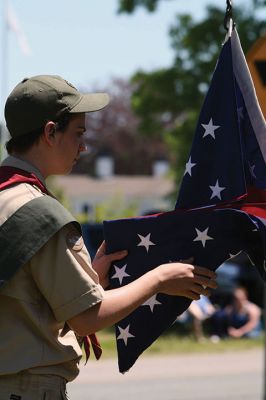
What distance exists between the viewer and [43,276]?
3389 millimetres

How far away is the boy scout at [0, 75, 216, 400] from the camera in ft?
11.1

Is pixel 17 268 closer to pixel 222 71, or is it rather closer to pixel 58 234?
pixel 58 234

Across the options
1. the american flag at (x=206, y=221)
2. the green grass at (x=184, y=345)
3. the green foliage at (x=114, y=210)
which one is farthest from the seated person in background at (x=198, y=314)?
the green foliage at (x=114, y=210)

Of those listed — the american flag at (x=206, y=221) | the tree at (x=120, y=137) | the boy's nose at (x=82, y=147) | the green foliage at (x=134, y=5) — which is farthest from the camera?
the tree at (x=120, y=137)

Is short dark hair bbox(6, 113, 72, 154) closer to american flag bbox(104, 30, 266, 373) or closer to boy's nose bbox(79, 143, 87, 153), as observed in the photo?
boy's nose bbox(79, 143, 87, 153)

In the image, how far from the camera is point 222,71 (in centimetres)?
449

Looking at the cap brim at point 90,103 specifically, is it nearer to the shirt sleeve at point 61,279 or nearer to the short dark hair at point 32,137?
the short dark hair at point 32,137

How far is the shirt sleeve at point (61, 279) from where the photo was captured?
339cm

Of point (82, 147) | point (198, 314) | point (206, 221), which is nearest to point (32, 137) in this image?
point (82, 147)

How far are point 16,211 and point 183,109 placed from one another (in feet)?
80.5

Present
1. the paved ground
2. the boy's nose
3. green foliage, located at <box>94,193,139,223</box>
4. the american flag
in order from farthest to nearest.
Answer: green foliage, located at <box>94,193,139,223</box>, the paved ground, the american flag, the boy's nose

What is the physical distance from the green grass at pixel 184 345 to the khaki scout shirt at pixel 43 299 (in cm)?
1360

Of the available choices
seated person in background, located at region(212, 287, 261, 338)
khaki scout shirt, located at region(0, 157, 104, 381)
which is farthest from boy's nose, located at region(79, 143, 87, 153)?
seated person in background, located at region(212, 287, 261, 338)

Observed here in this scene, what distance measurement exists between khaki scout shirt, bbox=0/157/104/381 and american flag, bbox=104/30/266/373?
51 centimetres
